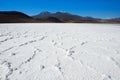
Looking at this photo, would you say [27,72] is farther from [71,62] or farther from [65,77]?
[71,62]

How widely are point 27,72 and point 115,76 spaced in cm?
113

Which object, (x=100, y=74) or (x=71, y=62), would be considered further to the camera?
(x=71, y=62)

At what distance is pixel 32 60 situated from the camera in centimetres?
201

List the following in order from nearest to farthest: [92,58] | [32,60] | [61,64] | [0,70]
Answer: [0,70] < [61,64] < [32,60] < [92,58]

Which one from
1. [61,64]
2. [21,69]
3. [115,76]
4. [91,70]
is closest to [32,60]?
[21,69]

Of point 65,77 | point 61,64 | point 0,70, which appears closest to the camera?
point 65,77

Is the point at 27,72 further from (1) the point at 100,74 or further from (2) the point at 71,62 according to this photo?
(1) the point at 100,74

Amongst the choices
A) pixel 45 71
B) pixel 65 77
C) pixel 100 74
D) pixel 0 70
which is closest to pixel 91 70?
pixel 100 74

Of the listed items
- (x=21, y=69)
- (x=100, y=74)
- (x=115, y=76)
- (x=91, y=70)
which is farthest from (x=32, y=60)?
(x=115, y=76)

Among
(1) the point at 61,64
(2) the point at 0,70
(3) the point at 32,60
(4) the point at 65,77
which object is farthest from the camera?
(3) the point at 32,60

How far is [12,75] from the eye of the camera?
148cm

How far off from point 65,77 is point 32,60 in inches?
30.1

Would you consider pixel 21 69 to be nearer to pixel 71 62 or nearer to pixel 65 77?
pixel 65 77

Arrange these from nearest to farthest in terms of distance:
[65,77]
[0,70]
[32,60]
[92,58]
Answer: [65,77], [0,70], [32,60], [92,58]
